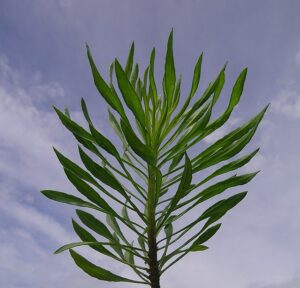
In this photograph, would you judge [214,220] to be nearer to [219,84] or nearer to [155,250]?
[155,250]

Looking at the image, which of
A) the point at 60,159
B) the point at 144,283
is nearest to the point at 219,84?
the point at 60,159

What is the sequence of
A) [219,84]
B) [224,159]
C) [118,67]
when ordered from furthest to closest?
1. [219,84]
2. [224,159]
3. [118,67]

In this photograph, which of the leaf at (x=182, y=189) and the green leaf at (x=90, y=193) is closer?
the leaf at (x=182, y=189)

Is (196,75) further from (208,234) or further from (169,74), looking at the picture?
(208,234)

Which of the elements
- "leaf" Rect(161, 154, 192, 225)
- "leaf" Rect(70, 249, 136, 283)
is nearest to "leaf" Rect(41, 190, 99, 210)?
"leaf" Rect(70, 249, 136, 283)

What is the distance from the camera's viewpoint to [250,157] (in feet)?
7.35

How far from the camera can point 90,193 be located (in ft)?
6.98

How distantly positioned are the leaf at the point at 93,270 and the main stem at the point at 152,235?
7.9 inches

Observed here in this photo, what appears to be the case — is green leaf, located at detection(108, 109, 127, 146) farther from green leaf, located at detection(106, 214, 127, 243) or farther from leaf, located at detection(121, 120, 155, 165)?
leaf, located at detection(121, 120, 155, 165)

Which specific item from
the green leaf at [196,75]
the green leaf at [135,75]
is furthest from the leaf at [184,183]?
the green leaf at [135,75]

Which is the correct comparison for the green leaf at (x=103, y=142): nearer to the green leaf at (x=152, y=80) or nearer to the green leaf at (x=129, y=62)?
the green leaf at (x=152, y=80)

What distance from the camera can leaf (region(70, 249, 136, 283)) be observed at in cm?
196

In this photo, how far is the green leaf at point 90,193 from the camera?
2.10 metres

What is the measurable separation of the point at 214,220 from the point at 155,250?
0.36 metres
